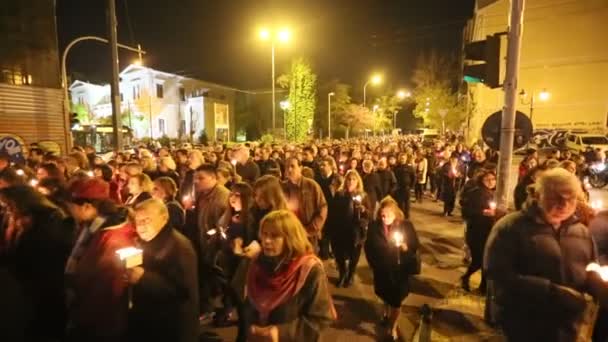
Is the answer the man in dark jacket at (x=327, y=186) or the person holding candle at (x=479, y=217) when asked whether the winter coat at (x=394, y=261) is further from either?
the man in dark jacket at (x=327, y=186)

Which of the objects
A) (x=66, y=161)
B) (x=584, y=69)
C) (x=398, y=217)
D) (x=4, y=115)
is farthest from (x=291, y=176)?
(x=584, y=69)

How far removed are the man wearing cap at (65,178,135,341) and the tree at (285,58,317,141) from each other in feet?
123

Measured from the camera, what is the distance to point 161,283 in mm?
3336

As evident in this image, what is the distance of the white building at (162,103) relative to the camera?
170 ft

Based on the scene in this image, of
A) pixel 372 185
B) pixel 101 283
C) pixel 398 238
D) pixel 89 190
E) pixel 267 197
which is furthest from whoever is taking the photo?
pixel 372 185

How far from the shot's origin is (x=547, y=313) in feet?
9.89

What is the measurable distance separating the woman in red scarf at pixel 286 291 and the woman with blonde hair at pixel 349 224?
4.17 m

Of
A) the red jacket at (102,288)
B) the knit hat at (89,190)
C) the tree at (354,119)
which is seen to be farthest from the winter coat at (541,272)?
the tree at (354,119)

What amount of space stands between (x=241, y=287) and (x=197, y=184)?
5.06 feet

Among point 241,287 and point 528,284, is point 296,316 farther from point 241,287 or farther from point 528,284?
point 241,287

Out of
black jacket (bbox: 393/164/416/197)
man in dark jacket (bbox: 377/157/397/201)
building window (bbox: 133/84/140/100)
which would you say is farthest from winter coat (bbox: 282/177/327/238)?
building window (bbox: 133/84/140/100)

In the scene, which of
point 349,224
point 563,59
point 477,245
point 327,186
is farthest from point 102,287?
point 563,59

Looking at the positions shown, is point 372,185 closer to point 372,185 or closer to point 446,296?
point 372,185

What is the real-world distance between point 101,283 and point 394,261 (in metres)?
3.32
